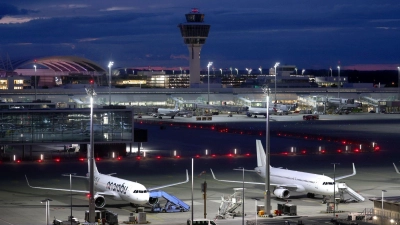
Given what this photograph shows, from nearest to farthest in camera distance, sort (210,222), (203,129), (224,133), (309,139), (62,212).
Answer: (210,222) < (62,212) < (309,139) < (224,133) < (203,129)

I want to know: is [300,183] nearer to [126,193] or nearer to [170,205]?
[170,205]

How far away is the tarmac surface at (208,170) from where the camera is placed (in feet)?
180

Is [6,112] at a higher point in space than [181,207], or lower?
higher

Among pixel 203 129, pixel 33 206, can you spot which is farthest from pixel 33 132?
pixel 203 129

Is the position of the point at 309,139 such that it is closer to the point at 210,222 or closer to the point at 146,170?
the point at 146,170

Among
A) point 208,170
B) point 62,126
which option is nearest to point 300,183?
point 208,170

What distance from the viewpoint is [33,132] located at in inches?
3536

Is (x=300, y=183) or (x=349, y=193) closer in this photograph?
(x=349, y=193)

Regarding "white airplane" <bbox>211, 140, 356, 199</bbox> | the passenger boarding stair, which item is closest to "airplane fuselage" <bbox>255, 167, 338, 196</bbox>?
"white airplane" <bbox>211, 140, 356, 199</bbox>

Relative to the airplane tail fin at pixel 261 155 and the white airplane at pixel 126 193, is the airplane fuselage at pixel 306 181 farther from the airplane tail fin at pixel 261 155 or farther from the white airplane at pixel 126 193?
the white airplane at pixel 126 193

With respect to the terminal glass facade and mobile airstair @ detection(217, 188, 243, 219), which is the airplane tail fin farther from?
the terminal glass facade

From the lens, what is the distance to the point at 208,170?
80.2m

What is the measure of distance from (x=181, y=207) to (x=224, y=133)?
76.7 m

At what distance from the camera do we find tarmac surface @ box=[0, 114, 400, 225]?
5496 centimetres
